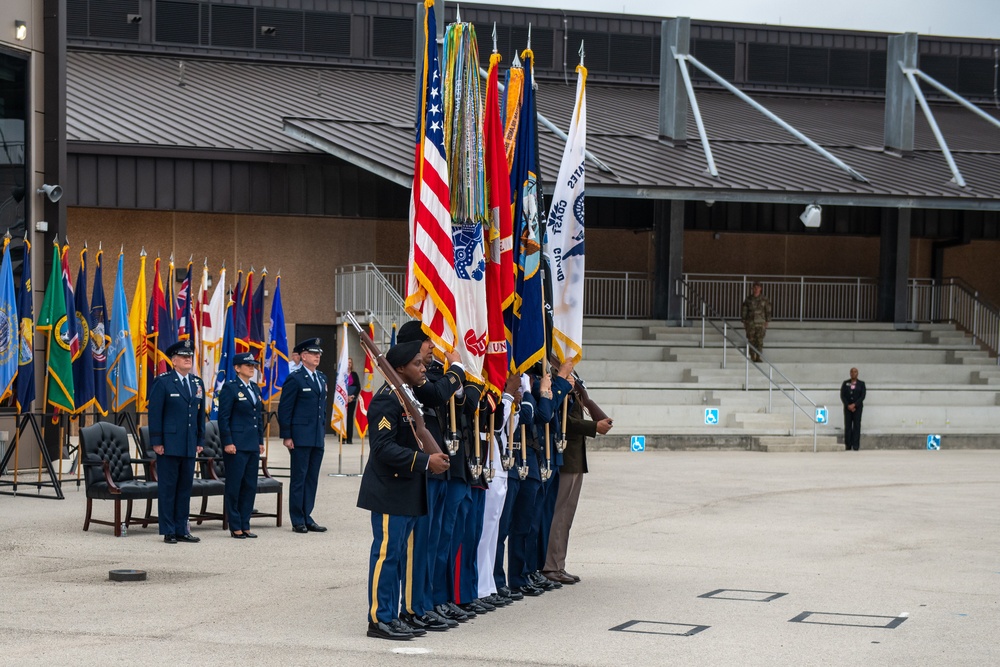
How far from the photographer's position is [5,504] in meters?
16.0

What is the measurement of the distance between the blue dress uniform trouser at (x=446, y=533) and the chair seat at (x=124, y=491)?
5270 mm

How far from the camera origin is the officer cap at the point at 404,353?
8703 mm

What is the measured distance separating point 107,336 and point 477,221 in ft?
35.8

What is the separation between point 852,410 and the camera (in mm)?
26828

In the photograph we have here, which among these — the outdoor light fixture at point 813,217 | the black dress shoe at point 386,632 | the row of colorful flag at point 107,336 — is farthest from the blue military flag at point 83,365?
the outdoor light fixture at point 813,217

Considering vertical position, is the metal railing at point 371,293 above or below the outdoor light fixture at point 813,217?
below

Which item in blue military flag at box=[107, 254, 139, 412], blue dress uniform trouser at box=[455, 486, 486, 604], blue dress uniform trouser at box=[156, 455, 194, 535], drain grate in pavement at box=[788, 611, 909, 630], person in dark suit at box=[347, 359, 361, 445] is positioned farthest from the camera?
person in dark suit at box=[347, 359, 361, 445]

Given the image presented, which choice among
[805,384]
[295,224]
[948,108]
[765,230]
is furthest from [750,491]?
[948,108]

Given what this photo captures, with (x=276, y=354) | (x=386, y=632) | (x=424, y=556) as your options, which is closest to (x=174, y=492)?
(x=424, y=556)

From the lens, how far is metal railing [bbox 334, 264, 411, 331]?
1126 inches

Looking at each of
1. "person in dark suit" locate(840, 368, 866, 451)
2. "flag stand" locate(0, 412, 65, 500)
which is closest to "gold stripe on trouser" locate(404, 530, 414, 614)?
"flag stand" locate(0, 412, 65, 500)

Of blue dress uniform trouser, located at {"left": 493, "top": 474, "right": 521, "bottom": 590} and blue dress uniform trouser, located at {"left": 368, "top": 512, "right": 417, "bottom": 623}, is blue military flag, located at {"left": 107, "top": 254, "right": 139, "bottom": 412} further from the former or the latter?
blue dress uniform trouser, located at {"left": 368, "top": 512, "right": 417, "bottom": 623}

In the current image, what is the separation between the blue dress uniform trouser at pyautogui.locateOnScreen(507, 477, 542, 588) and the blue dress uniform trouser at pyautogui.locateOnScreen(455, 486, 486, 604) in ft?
2.28

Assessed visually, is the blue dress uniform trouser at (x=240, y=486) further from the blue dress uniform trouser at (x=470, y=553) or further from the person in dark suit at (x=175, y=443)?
the blue dress uniform trouser at (x=470, y=553)
